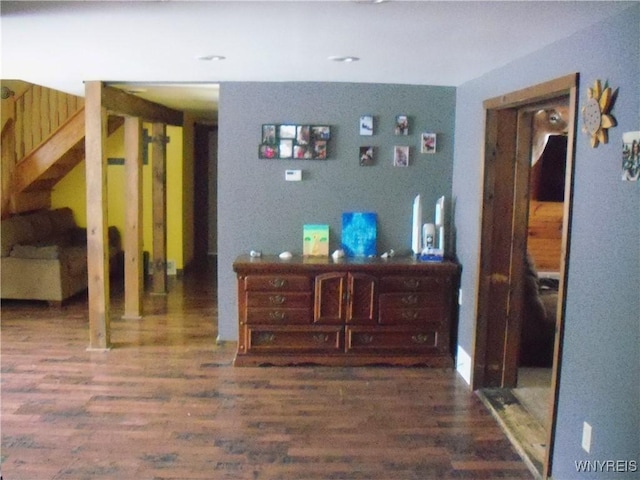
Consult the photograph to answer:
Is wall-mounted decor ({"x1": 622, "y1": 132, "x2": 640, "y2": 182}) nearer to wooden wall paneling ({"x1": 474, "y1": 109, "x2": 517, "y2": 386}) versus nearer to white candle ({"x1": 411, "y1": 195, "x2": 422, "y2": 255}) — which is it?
wooden wall paneling ({"x1": 474, "y1": 109, "x2": 517, "y2": 386})

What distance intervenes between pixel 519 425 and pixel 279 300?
1865mm

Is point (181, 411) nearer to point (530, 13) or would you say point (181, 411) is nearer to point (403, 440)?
point (403, 440)

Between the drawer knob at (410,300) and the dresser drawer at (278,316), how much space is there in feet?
2.35


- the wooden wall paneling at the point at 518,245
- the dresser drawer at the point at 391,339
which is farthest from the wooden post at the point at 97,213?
the wooden wall paneling at the point at 518,245

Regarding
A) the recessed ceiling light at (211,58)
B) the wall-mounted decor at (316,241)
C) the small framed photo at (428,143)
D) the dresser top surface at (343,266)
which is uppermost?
the recessed ceiling light at (211,58)

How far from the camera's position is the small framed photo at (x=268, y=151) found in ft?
16.0

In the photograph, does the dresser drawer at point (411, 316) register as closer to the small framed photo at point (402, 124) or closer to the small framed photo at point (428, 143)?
the small framed photo at point (428, 143)

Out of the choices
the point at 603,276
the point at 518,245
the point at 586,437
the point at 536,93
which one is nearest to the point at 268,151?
the point at 518,245

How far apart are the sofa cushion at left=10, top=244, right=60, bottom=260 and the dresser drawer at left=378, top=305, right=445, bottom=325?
350 cm

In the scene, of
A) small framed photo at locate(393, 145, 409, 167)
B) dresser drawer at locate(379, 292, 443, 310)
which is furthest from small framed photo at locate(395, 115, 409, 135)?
dresser drawer at locate(379, 292, 443, 310)

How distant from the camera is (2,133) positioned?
6773 mm

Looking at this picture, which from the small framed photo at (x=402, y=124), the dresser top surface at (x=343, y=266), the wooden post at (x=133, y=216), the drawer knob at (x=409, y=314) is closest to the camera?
the dresser top surface at (x=343, y=266)

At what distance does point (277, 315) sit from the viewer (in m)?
4.59

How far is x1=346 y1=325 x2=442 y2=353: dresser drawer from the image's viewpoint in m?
4.63
